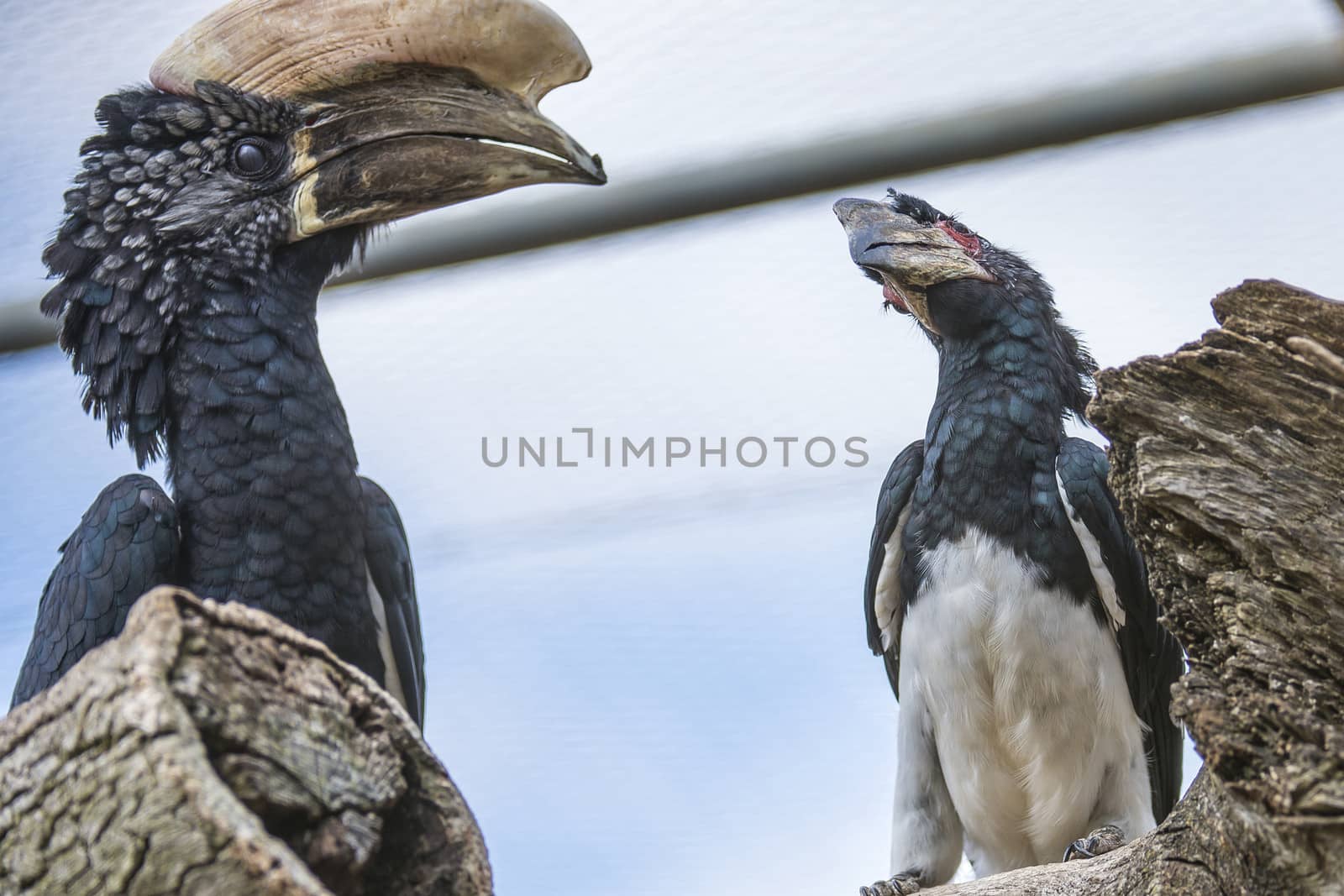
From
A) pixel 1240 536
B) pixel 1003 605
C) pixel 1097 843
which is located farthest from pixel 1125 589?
pixel 1240 536

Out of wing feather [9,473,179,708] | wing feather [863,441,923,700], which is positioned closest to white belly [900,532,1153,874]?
wing feather [863,441,923,700]

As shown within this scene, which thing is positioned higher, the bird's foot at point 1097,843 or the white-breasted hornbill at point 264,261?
the white-breasted hornbill at point 264,261

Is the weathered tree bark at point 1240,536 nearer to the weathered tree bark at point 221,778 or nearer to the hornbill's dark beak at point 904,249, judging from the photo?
the weathered tree bark at point 221,778

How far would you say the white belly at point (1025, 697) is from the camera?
2586 millimetres

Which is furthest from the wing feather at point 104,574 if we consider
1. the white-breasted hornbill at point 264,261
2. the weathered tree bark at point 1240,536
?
the weathered tree bark at point 1240,536

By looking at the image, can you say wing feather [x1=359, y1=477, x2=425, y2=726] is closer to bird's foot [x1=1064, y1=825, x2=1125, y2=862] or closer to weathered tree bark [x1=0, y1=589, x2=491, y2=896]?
bird's foot [x1=1064, y1=825, x2=1125, y2=862]

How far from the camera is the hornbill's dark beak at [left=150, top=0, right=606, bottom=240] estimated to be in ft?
7.49

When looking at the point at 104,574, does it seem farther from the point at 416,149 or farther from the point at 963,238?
the point at 963,238

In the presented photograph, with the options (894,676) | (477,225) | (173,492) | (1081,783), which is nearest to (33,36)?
(477,225)

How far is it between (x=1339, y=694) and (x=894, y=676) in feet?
5.48

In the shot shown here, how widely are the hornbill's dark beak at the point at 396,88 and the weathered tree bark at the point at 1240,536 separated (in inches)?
45.8

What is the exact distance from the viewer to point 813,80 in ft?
12.4

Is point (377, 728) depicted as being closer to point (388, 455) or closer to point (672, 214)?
point (672, 214)

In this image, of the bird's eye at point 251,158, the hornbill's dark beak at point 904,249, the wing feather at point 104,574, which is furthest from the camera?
the hornbill's dark beak at point 904,249
